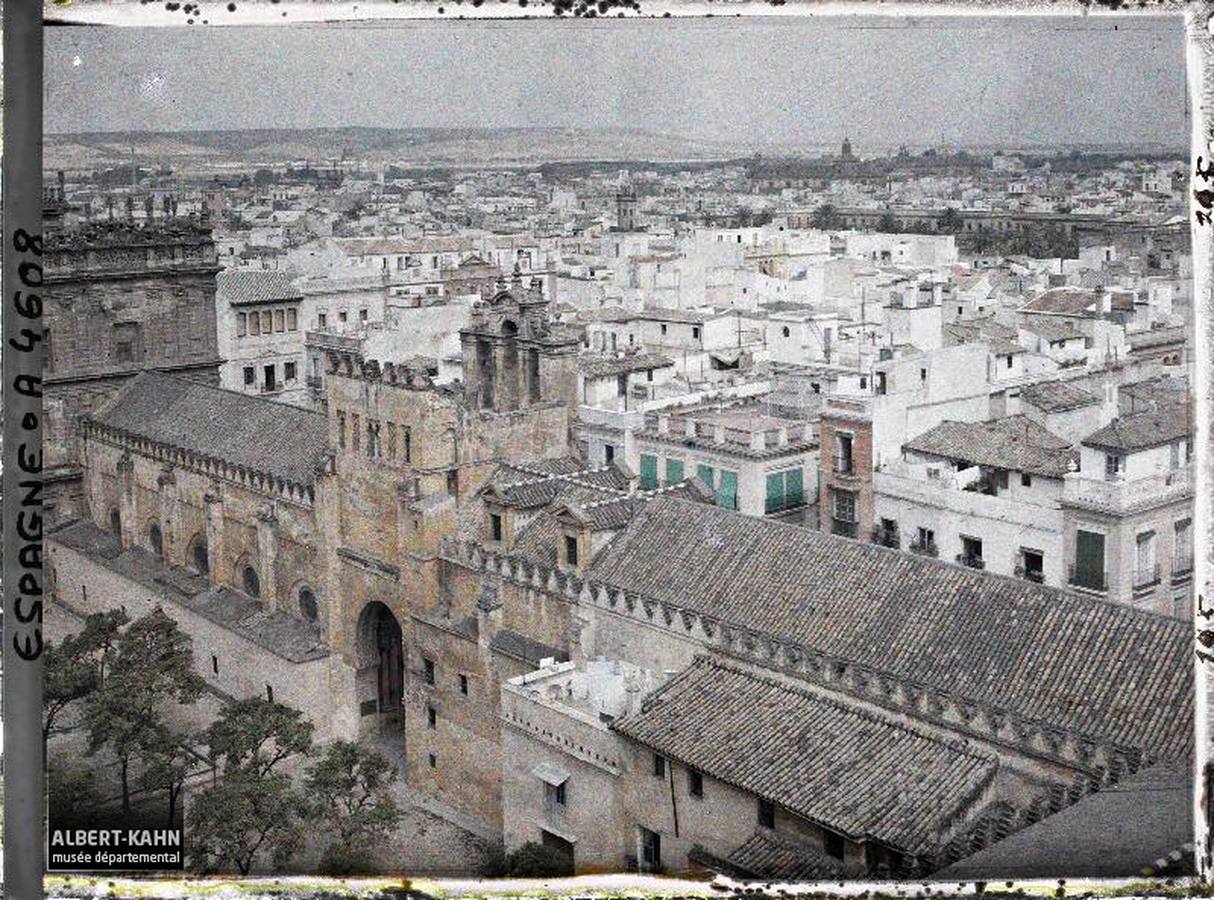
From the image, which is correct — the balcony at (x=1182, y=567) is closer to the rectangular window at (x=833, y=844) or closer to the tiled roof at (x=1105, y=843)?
the tiled roof at (x=1105, y=843)

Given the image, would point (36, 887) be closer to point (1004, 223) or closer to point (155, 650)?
point (155, 650)

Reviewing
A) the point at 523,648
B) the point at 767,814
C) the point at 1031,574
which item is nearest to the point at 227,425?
the point at 523,648

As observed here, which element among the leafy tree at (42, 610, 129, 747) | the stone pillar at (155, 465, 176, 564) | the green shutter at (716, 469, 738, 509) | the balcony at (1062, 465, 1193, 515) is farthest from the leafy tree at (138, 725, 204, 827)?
the balcony at (1062, 465, 1193, 515)

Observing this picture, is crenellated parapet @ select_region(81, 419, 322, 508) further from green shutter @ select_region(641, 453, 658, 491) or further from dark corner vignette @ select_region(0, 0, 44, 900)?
dark corner vignette @ select_region(0, 0, 44, 900)

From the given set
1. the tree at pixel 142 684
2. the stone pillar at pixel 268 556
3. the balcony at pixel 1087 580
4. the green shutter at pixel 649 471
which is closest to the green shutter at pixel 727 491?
the green shutter at pixel 649 471

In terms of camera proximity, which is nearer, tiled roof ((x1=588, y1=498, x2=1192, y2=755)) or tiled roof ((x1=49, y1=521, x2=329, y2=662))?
tiled roof ((x1=588, y1=498, x2=1192, y2=755))

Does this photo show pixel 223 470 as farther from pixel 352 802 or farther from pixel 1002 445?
pixel 1002 445
